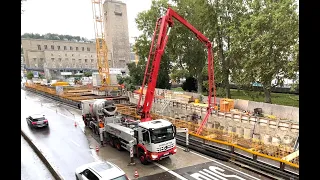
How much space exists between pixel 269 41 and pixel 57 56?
9277cm

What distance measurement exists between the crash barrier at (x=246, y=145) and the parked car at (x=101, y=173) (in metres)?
7.62

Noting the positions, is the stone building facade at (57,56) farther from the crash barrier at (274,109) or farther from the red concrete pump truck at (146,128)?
the crash barrier at (274,109)

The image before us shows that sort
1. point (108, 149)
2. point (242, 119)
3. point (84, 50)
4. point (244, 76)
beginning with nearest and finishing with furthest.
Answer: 1. point (108, 149)
2. point (242, 119)
3. point (244, 76)
4. point (84, 50)

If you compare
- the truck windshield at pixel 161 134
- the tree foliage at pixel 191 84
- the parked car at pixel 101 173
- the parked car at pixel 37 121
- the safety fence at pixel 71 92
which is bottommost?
the parked car at pixel 101 173

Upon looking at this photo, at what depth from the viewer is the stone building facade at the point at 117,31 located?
82938 millimetres

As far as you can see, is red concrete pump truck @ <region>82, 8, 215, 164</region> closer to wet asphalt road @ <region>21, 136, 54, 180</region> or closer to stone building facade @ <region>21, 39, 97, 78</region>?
wet asphalt road @ <region>21, 136, 54, 180</region>

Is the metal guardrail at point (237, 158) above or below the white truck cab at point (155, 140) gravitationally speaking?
below

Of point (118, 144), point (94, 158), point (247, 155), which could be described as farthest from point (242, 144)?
point (94, 158)

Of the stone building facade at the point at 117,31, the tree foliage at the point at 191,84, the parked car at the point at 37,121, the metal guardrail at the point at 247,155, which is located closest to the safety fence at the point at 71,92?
the parked car at the point at 37,121

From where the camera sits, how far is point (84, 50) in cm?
10662

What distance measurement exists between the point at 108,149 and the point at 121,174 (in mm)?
7122

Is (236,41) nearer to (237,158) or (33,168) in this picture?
(237,158)

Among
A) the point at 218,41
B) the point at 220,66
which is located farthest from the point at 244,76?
the point at 218,41
